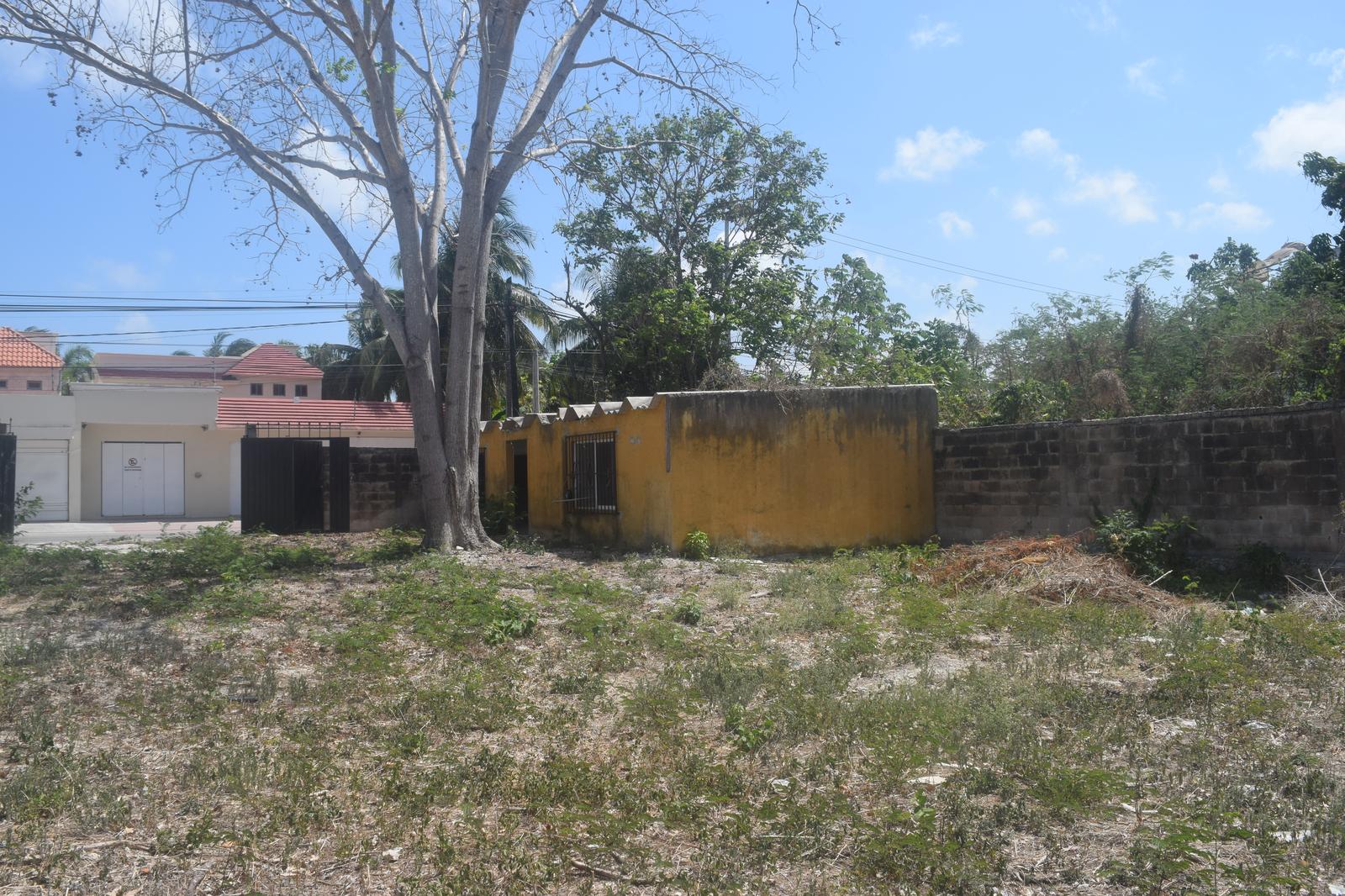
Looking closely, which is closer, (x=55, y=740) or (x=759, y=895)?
(x=759, y=895)

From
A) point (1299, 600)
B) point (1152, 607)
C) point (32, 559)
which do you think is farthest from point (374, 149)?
point (1299, 600)

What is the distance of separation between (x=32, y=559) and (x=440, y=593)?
5.57 meters

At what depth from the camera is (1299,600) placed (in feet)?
29.3

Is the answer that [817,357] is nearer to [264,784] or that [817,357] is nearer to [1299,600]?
[1299,600]

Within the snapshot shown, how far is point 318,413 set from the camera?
31.2 metres

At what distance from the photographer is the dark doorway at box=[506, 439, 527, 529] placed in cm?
1892

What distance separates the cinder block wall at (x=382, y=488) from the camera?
18.4 meters

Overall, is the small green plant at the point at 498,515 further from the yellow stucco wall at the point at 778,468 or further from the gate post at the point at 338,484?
the yellow stucco wall at the point at 778,468

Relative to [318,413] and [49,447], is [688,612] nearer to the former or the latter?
[49,447]

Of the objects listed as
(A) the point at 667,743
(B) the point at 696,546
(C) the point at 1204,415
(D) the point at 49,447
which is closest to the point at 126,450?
(D) the point at 49,447

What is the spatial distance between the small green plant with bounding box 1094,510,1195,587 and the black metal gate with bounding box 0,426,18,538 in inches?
575

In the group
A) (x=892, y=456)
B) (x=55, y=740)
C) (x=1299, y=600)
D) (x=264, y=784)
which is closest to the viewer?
(x=264, y=784)

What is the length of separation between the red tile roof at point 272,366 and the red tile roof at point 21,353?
6817 millimetres

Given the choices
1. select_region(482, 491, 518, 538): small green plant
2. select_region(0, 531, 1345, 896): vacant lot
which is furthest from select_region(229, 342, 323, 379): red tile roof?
select_region(0, 531, 1345, 896): vacant lot
